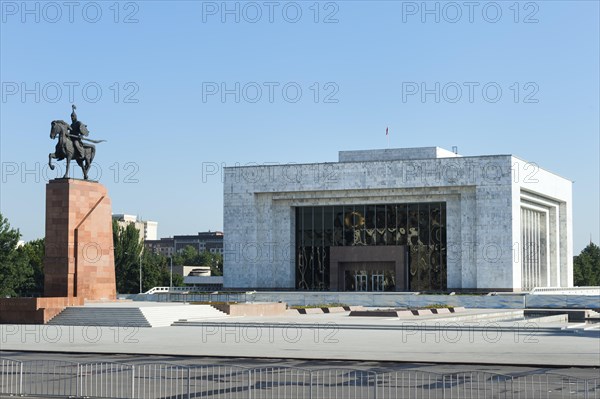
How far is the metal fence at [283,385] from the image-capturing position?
1593cm

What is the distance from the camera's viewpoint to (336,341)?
97.4ft

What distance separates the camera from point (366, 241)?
72938 mm

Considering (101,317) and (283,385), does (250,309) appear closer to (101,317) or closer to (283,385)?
(101,317)

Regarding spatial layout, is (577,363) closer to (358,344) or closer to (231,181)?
(358,344)

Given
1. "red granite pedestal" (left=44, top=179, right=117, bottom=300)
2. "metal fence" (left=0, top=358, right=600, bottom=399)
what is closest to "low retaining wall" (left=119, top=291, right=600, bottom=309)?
"red granite pedestal" (left=44, top=179, right=117, bottom=300)

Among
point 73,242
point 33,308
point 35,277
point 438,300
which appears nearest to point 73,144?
point 73,242

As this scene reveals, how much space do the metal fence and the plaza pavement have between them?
3.90m

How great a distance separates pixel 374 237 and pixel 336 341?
43357 millimetres

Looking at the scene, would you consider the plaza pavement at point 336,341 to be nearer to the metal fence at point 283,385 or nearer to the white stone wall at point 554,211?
the metal fence at point 283,385

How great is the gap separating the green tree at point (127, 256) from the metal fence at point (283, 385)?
2561 inches

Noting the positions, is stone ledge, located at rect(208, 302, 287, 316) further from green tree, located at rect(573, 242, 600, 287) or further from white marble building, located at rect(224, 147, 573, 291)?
green tree, located at rect(573, 242, 600, 287)

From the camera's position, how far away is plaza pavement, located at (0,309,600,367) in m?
24.1

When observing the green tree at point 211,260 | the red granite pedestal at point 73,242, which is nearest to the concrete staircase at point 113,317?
the red granite pedestal at point 73,242

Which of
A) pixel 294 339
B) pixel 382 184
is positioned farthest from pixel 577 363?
pixel 382 184
